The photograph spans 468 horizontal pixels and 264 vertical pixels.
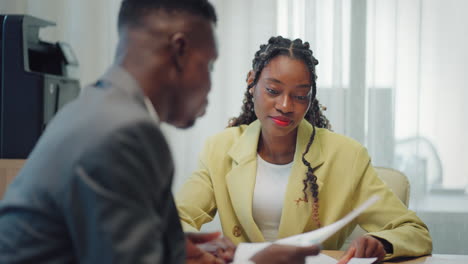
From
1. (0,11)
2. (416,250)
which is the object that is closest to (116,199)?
(416,250)

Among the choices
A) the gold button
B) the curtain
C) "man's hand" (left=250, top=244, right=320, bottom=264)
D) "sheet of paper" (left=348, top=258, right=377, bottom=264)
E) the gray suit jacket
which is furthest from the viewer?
the curtain

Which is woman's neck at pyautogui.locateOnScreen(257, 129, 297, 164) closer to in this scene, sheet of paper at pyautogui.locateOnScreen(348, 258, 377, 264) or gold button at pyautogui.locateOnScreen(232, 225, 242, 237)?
gold button at pyautogui.locateOnScreen(232, 225, 242, 237)

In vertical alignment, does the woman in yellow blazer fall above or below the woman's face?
below

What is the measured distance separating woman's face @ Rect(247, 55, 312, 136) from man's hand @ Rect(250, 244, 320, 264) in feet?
2.31

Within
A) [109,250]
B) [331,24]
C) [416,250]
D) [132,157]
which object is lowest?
[416,250]

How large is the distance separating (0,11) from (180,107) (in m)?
2.64

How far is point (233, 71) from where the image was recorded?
2979 millimetres

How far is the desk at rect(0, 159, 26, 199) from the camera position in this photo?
2.18 m

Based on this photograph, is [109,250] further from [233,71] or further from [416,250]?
[233,71]

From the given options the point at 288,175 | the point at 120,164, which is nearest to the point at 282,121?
the point at 288,175

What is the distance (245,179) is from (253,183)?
3cm

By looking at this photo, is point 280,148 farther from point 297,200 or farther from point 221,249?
point 221,249

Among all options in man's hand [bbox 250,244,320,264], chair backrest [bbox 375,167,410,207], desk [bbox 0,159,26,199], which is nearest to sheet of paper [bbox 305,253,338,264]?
man's hand [bbox 250,244,320,264]

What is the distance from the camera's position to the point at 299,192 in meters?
1.75
